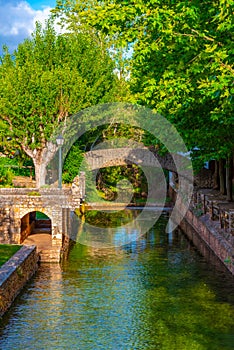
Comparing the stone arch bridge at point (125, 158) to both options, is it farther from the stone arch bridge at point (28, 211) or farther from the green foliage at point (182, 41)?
the green foliage at point (182, 41)

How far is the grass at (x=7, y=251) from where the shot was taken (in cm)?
2460

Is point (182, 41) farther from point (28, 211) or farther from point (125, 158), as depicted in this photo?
point (125, 158)

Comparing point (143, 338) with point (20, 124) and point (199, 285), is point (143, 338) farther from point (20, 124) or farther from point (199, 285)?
point (20, 124)

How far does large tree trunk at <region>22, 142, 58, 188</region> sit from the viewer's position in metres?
45.0

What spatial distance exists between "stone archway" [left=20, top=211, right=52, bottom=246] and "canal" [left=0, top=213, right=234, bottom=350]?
241 cm

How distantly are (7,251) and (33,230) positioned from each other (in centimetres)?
852

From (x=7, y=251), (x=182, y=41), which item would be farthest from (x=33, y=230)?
(x=182, y=41)

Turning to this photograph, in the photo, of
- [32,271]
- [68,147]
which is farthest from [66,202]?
[68,147]

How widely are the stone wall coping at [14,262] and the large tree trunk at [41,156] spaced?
18374 millimetres

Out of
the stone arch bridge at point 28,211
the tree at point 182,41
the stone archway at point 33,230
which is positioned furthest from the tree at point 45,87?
the tree at point 182,41

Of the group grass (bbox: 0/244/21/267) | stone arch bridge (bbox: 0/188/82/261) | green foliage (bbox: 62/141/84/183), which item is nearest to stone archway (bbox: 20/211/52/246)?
stone arch bridge (bbox: 0/188/82/261)

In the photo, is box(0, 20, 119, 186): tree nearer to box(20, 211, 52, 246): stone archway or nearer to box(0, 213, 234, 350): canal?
box(20, 211, 52, 246): stone archway

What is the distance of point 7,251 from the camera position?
2636cm

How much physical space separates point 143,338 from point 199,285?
6.68 metres
